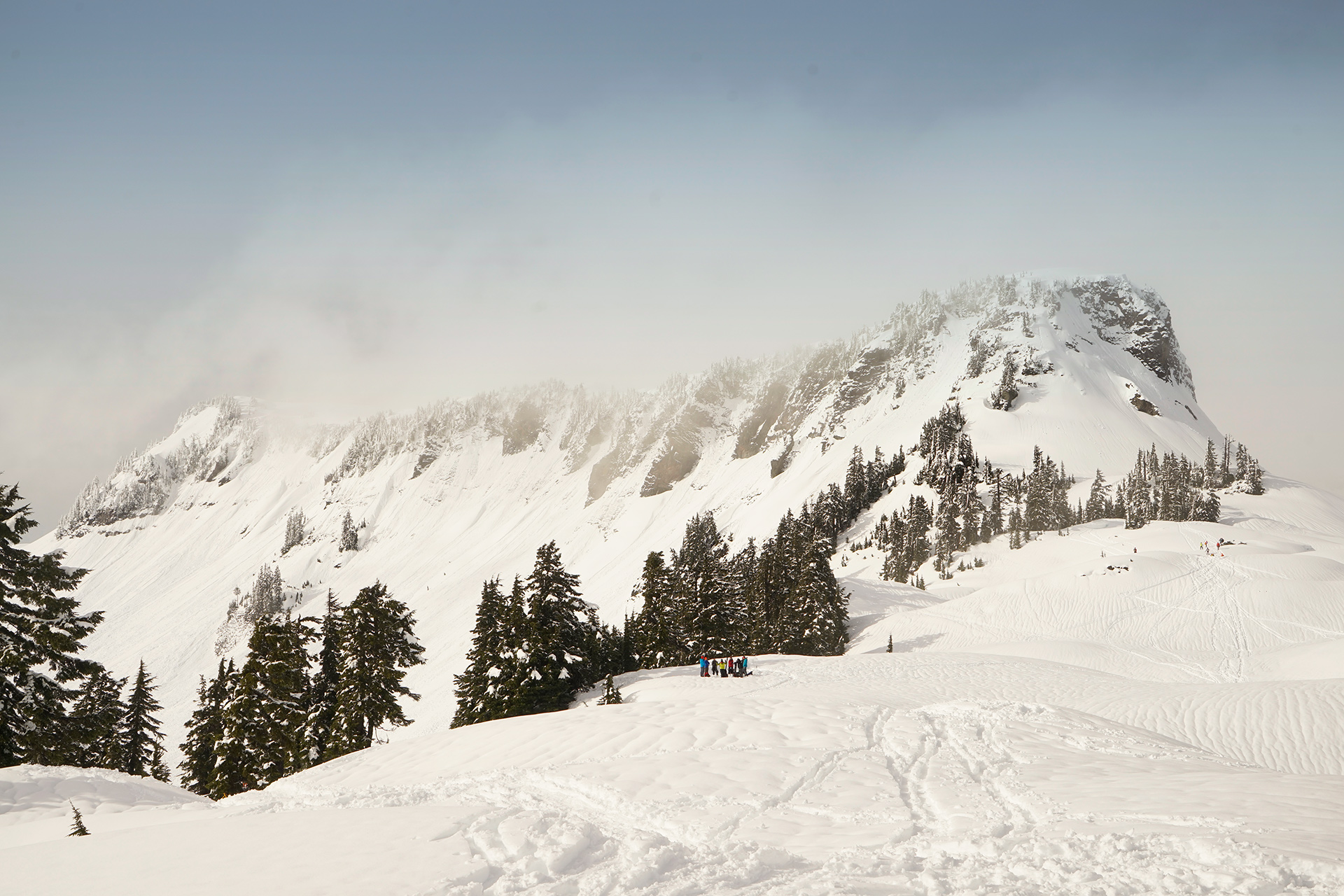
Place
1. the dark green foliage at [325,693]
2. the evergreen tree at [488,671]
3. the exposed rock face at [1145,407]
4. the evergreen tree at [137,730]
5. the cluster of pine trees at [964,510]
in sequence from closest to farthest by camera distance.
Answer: the dark green foliage at [325,693], the evergreen tree at [488,671], the evergreen tree at [137,730], the cluster of pine trees at [964,510], the exposed rock face at [1145,407]

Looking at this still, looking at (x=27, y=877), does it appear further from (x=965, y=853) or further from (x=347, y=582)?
(x=347, y=582)

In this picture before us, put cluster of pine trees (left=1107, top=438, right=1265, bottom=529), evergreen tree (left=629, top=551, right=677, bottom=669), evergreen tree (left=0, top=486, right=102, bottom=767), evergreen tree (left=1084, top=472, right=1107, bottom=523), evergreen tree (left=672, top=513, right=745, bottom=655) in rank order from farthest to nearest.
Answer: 1. evergreen tree (left=1084, top=472, right=1107, bottom=523)
2. cluster of pine trees (left=1107, top=438, right=1265, bottom=529)
3. evergreen tree (left=672, top=513, right=745, bottom=655)
4. evergreen tree (left=629, top=551, right=677, bottom=669)
5. evergreen tree (left=0, top=486, right=102, bottom=767)

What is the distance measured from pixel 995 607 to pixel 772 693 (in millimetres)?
42980

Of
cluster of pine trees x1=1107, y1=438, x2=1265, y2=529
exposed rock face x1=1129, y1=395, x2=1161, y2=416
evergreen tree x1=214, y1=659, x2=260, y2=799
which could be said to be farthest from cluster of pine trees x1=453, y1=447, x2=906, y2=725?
exposed rock face x1=1129, y1=395, x2=1161, y2=416

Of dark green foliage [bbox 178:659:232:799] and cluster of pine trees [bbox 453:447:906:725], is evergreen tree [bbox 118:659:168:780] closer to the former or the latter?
dark green foliage [bbox 178:659:232:799]

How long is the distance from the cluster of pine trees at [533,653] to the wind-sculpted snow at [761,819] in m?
11.2

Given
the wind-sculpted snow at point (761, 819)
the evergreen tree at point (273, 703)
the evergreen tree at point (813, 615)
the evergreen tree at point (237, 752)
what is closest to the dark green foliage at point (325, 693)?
the evergreen tree at point (273, 703)

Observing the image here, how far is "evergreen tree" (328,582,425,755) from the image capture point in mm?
24312

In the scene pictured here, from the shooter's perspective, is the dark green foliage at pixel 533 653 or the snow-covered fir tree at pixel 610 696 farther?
the dark green foliage at pixel 533 653

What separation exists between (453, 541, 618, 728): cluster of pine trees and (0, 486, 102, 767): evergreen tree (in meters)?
13.3

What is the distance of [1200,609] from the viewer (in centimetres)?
5053

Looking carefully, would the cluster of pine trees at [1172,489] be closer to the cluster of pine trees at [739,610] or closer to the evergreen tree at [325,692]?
the cluster of pine trees at [739,610]

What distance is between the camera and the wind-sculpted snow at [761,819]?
645cm

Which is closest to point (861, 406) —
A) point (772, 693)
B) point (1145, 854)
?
point (772, 693)
